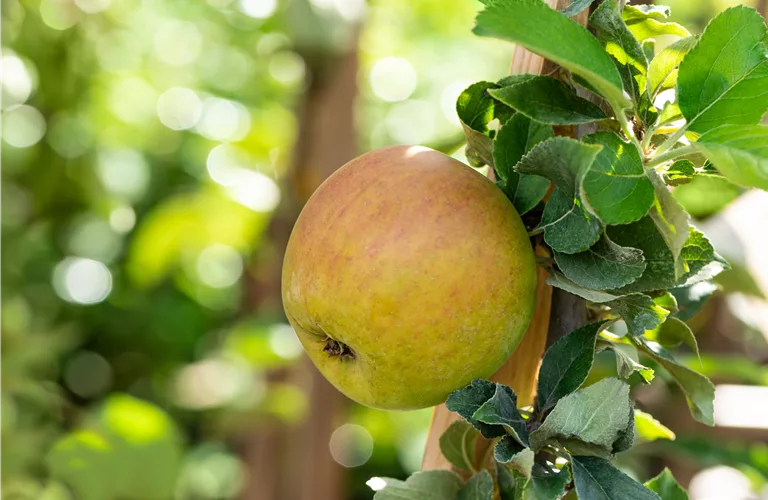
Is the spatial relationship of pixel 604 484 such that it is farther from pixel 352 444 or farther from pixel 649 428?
pixel 352 444

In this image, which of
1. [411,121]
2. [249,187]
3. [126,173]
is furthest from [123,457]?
[411,121]

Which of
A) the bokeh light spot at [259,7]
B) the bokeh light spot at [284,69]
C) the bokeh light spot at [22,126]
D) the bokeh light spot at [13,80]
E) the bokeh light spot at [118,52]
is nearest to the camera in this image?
the bokeh light spot at [259,7]

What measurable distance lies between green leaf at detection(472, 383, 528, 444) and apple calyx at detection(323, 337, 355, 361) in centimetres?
9

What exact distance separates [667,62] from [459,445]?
0.22m

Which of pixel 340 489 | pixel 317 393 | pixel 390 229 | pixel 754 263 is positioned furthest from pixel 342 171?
pixel 340 489

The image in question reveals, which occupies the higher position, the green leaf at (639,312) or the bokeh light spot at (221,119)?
Answer: the green leaf at (639,312)

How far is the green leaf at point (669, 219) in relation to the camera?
0.31 meters

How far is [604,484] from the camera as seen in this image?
0.33 m

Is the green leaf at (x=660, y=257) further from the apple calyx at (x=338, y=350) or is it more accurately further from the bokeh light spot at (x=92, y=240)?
the bokeh light spot at (x=92, y=240)

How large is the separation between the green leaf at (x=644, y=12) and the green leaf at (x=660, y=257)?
0.35ft

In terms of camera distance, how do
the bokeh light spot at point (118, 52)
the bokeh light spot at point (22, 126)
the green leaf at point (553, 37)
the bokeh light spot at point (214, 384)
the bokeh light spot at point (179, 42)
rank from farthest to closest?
the bokeh light spot at point (179, 42), the bokeh light spot at point (118, 52), the bokeh light spot at point (22, 126), the bokeh light spot at point (214, 384), the green leaf at point (553, 37)

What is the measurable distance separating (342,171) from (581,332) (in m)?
0.15

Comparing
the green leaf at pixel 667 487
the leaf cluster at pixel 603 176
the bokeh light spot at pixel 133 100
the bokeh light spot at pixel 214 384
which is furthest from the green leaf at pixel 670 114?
the bokeh light spot at pixel 133 100

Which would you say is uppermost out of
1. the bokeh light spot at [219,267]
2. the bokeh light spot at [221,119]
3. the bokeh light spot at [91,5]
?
the bokeh light spot at [91,5]
